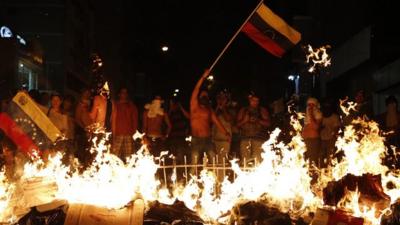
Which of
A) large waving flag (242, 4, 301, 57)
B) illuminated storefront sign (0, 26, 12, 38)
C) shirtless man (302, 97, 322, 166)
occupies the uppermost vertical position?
illuminated storefront sign (0, 26, 12, 38)

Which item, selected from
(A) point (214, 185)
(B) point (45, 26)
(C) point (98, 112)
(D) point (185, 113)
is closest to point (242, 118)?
(D) point (185, 113)

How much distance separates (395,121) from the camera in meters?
12.6

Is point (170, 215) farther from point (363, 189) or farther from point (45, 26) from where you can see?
point (45, 26)

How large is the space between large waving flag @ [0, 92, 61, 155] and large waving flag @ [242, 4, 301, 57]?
4331 millimetres

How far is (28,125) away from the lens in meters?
11.5

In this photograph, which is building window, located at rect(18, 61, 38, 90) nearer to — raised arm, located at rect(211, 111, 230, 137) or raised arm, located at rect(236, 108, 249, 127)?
raised arm, located at rect(211, 111, 230, 137)

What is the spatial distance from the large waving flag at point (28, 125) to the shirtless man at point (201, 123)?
2.76 meters

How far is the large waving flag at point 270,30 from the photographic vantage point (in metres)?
11.3

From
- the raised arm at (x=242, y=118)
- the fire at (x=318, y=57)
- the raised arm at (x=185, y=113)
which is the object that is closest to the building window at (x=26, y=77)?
the raised arm at (x=185, y=113)

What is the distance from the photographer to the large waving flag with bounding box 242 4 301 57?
1132 centimetres

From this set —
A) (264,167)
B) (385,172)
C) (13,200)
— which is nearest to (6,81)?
(13,200)

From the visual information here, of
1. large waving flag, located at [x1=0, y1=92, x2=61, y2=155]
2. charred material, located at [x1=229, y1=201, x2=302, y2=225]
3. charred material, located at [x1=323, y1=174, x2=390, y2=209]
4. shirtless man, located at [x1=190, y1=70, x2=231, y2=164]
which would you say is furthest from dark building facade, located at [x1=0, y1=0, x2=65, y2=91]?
charred material, located at [x1=323, y1=174, x2=390, y2=209]

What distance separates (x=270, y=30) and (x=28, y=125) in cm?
507

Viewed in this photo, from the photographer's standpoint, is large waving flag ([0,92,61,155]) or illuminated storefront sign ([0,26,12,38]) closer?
large waving flag ([0,92,61,155])
